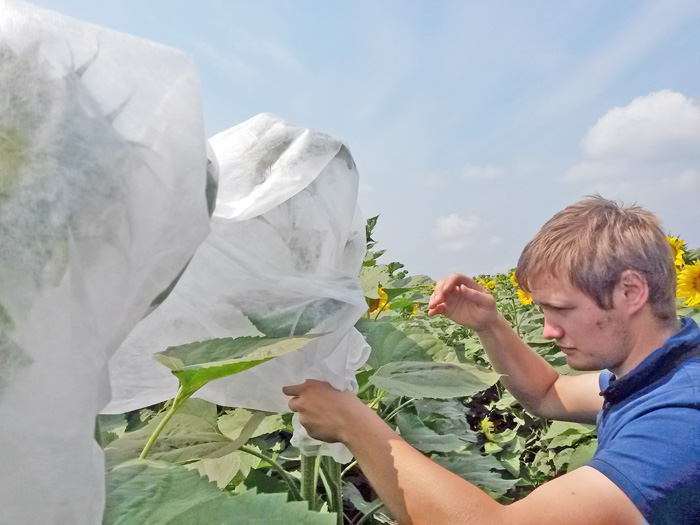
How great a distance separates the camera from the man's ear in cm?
129

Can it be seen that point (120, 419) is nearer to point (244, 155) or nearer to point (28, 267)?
point (244, 155)

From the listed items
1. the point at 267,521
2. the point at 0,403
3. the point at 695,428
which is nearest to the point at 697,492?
the point at 695,428

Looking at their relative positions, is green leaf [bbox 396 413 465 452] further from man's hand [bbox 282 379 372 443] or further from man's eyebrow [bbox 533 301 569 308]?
man's hand [bbox 282 379 372 443]

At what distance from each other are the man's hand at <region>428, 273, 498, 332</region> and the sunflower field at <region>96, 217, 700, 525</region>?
109 mm

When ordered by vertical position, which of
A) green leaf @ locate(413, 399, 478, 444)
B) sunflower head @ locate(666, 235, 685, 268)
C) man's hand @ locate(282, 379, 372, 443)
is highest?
sunflower head @ locate(666, 235, 685, 268)

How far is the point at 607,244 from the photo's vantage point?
4.34 feet

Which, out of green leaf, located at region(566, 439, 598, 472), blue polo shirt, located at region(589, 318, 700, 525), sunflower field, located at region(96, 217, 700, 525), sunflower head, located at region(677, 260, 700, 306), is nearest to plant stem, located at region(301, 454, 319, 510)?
sunflower field, located at region(96, 217, 700, 525)

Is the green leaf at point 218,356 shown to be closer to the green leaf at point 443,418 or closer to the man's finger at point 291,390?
the man's finger at point 291,390

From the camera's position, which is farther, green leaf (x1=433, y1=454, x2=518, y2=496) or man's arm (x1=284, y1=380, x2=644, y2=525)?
green leaf (x1=433, y1=454, x2=518, y2=496)

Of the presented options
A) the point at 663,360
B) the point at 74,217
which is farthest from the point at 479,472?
the point at 74,217

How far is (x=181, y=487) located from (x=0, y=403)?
0.21m

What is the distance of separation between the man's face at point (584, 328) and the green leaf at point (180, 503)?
3.09ft

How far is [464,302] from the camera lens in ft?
5.26

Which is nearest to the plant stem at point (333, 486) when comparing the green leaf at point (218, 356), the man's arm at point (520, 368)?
the green leaf at point (218, 356)
